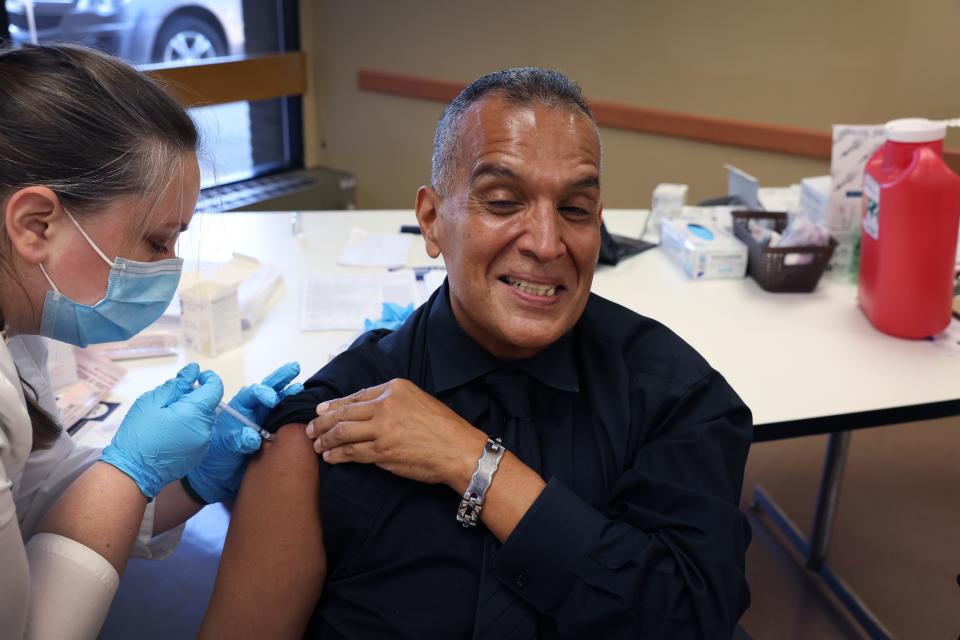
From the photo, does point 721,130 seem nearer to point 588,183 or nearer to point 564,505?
point 588,183

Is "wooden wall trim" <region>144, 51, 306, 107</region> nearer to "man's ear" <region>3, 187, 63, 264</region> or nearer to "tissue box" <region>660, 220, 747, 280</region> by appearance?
"tissue box" <region>660, 220, 747, 280</region>

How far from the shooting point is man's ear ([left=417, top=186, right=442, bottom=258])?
1414mm

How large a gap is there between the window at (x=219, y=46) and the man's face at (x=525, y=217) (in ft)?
8.32

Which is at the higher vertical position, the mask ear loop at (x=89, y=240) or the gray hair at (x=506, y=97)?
the gray hair at (x=506, y=97)

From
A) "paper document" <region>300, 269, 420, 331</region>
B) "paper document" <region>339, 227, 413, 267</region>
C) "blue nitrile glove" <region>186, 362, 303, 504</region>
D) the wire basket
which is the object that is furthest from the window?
"blue nitrile glove" <region>186, 362, 303, 504</region>

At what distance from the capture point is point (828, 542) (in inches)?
97.3

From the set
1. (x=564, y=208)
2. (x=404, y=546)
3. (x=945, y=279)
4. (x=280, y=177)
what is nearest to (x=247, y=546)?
(x=404, y=546)

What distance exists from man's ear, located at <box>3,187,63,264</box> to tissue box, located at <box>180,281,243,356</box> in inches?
28.7

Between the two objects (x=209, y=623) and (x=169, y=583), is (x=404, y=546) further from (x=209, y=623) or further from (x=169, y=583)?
(x=169, y=583)

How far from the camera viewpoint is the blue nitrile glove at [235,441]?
1314 mm

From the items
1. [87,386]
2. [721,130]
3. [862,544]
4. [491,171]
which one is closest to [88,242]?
[491,171]

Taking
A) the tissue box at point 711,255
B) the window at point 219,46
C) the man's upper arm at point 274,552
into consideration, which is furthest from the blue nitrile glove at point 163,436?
the window at point 219,46

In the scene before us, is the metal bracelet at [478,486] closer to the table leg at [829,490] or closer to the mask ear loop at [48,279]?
the mask ear loop at [48,279]

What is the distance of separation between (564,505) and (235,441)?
0.50 meters
